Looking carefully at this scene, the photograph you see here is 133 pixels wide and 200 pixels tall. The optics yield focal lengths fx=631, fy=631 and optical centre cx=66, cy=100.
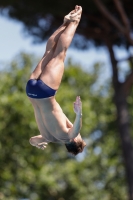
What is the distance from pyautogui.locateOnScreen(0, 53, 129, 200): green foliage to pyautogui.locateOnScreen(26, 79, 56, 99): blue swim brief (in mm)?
12684

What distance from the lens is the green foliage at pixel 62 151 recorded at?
20.3 meters

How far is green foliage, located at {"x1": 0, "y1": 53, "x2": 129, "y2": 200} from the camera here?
66.6 ft

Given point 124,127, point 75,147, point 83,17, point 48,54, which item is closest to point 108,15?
point 83,17

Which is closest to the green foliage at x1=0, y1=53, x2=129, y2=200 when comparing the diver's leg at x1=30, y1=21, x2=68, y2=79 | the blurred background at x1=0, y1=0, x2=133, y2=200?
the blurred background at x1=0, y1=0, x2=133, y2=200

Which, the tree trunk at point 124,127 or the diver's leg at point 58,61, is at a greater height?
the diver's leg at point 58,61

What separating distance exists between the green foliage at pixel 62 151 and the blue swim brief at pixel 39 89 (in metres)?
12.7

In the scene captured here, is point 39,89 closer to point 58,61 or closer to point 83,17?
point 58,61

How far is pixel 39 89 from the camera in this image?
6.87m

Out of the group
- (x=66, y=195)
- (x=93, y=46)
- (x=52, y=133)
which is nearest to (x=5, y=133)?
(x=93, y=46)

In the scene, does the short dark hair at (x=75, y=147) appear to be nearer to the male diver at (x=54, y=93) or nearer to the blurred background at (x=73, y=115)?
the male diver at (x=54, y=93)

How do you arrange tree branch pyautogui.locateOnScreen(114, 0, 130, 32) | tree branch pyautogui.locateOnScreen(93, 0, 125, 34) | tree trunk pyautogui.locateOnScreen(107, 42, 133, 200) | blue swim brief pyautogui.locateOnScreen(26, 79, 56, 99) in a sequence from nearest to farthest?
blue swim brief pyautogui.locateOnScreen(26, 79, 56, 99), tree branch pyautogui.locateOnScreen(114, 0, 130, 32), tree branch pyautogui.locateOnScreen(93, 0, 125, 34), tree trunk pyautogui.locateOnScreen(107, 42, 133, 200)

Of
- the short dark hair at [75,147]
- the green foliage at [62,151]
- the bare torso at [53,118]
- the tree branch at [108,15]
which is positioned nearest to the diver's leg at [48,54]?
the bare torso at [53,118]

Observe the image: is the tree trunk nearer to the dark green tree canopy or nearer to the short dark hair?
the dark green tree canopy

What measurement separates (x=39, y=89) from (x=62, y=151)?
19076mm
